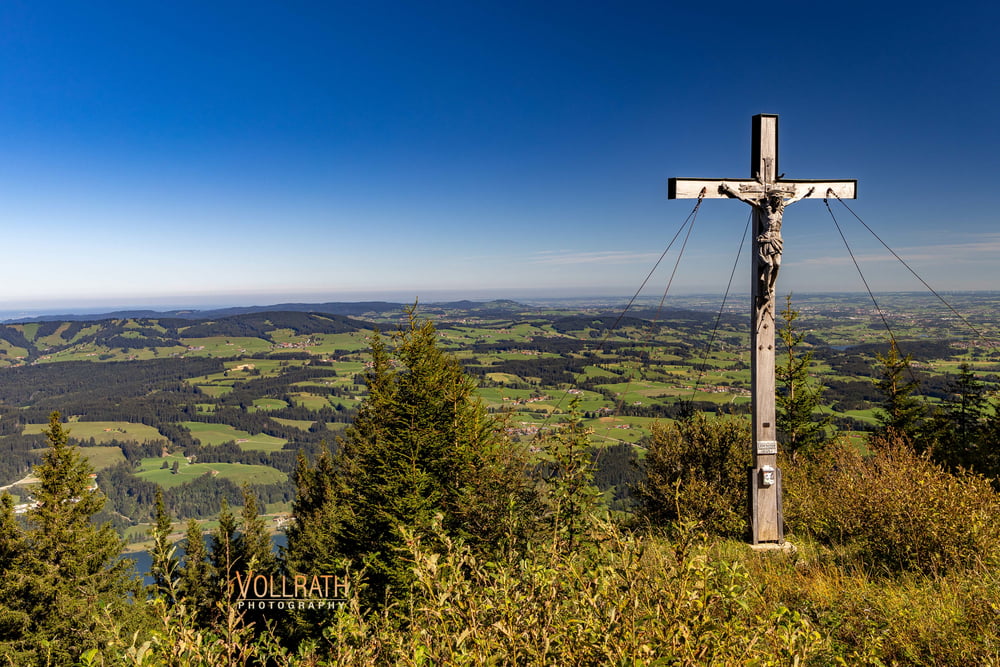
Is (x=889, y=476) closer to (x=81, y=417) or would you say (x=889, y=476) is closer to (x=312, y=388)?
(x=312, y=388)

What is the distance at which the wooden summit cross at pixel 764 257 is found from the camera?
249 inches

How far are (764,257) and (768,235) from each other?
0.31 m

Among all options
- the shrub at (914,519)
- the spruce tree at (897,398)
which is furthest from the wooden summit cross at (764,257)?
the spruce tree at (897,398)

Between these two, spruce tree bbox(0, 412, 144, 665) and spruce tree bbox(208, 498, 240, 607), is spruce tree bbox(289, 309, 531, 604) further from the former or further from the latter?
spruce tree bbox(0, 412, 144, 665)

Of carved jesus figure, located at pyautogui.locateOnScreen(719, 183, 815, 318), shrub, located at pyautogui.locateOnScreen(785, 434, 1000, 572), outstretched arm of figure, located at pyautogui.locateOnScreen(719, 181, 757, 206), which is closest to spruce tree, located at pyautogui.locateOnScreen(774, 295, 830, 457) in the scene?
shrub, located at pyautogui.locateOnScreen(785, 434, 1000, 572)

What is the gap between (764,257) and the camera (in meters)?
6.23

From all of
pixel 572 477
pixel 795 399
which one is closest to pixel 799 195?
pixel 572 477

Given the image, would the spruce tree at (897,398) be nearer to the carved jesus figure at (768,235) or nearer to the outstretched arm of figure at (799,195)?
the outstretched arm of figure at (799,195)

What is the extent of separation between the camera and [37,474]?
14.8 m

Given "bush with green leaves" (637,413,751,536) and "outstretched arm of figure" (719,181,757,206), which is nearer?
"outstretched arm of figure" (719,181,757,206)

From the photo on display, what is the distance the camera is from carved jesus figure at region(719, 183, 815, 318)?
625cm

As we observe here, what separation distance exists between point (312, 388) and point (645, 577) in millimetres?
204268

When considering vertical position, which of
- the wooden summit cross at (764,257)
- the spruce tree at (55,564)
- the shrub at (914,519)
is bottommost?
the spruce tree at (55,564)

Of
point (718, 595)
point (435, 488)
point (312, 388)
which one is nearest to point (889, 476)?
point (718, 595)
